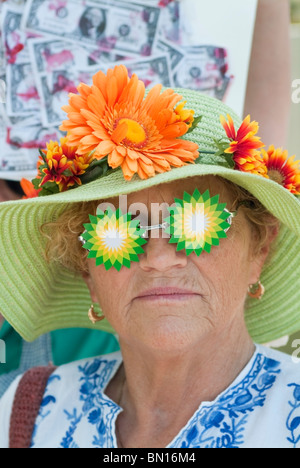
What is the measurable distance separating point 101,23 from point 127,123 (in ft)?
3.38

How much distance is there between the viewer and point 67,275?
241 cm

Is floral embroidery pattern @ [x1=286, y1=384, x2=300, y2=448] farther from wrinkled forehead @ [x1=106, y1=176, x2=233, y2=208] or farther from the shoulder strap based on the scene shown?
the shoulder strap

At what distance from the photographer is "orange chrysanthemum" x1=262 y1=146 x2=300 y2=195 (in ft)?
6.57

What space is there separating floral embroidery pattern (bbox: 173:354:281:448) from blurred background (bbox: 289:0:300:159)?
8.78ft

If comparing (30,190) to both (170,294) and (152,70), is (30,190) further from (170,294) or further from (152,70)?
(152,70)

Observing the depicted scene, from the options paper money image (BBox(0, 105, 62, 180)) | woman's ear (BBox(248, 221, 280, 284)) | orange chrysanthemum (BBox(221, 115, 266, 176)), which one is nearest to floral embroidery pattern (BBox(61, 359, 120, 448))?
woman's ear (BBox(248, 221, 280, 284))

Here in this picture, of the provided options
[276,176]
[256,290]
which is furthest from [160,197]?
[256,290]

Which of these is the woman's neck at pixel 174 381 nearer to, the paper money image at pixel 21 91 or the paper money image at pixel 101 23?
the paper money image at pixel 21 91

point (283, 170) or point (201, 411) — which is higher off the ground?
point (283, 170)

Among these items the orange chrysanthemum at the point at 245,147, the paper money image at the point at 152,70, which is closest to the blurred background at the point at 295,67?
the paper money image at the point at 152,70

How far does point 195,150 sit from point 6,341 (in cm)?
138

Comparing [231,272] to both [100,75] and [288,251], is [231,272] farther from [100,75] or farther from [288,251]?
[100,75]

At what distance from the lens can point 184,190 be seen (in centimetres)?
190

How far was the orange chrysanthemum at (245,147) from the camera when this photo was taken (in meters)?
1.84
